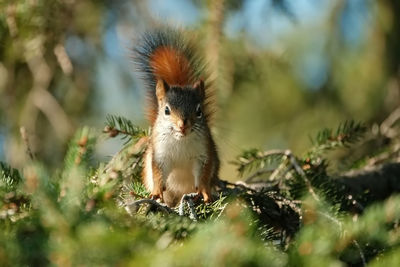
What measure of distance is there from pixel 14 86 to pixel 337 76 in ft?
5.46

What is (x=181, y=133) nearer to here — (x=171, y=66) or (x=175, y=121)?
(x=175, y=121)

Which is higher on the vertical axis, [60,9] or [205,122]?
[60,9]

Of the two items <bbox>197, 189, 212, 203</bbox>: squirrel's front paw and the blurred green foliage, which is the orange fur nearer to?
the blurred green foliage

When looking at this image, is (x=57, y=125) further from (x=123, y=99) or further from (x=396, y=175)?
(x=396, y=175)

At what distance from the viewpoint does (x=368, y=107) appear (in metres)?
3.23

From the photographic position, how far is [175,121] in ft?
6.75

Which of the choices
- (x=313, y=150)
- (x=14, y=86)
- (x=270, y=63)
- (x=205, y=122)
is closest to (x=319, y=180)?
(x=313, y=150)

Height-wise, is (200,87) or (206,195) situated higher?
(200,87)

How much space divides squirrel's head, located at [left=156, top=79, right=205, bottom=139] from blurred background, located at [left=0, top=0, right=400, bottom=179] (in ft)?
0.98

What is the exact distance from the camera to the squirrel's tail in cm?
214

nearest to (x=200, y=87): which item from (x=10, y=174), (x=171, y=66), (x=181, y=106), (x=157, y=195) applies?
(x=181, y=106)

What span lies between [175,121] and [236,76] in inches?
30.3

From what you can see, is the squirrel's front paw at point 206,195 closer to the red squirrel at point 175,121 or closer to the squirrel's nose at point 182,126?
the red squirrel at point 175,121

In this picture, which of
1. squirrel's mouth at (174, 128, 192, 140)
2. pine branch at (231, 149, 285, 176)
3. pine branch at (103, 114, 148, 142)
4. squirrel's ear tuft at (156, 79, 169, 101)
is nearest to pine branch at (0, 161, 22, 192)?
pine branch at (103, 114, 148, 142)
